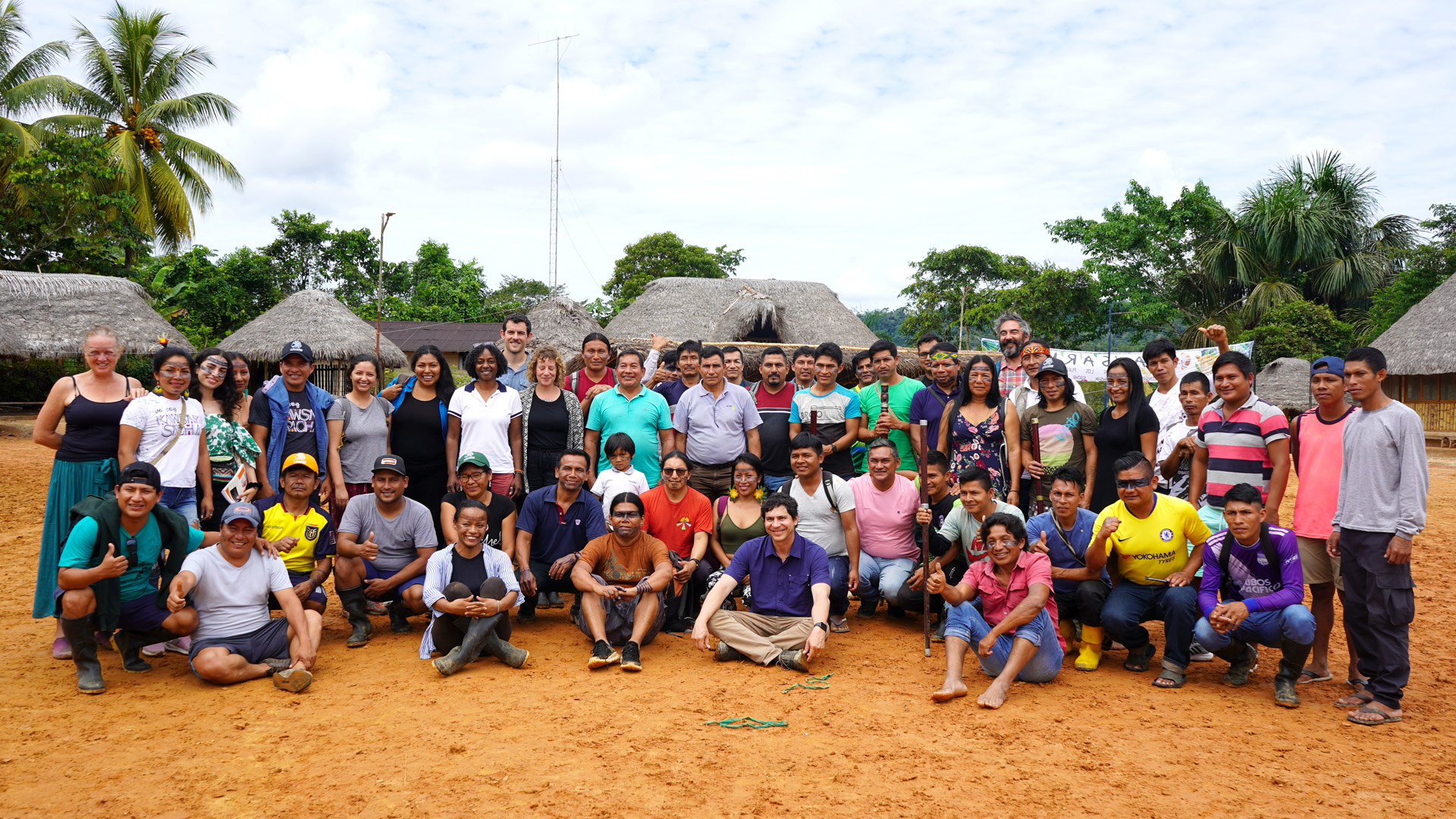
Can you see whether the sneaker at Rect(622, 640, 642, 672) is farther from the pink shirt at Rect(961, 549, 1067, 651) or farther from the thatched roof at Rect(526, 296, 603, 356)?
the thatched roof at Rect(526, 296, 603, 356)

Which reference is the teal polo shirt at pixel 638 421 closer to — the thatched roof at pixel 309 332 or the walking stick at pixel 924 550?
the walking stick at pixel 924 550

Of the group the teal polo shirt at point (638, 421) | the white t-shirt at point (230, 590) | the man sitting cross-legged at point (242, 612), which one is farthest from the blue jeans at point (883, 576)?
the white t-shirt at point (230, 590)

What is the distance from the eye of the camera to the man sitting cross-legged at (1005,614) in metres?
4.76

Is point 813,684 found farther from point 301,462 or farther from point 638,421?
point 301,462

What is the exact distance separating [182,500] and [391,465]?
3.94 ft

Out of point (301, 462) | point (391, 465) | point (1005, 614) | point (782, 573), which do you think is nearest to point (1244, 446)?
point (1005, 614)

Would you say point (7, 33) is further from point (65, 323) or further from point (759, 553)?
point (759, 553)

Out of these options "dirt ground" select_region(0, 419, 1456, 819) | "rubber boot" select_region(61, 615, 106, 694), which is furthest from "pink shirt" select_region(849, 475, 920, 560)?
"rubber boot" select_region(61, 615, 106, 694)

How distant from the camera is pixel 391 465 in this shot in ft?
18.4

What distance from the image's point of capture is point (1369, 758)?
12.8ft

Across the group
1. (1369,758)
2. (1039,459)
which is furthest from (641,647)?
(1369,758)

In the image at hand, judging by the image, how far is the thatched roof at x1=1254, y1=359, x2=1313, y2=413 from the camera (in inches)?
699

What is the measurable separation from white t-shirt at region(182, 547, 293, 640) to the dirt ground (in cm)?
32

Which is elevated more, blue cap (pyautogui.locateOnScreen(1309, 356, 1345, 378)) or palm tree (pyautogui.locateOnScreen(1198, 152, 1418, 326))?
palm tree (pyautogui.locateOnScreen(1198, 152, 1418, 326))
